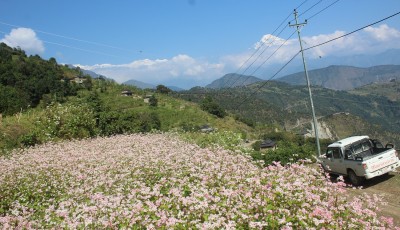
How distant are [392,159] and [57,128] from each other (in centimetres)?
2183

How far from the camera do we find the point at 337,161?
1680 centimetres

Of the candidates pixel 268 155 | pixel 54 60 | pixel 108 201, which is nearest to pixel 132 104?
pixel 54 60

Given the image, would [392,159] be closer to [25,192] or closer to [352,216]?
[352,216]

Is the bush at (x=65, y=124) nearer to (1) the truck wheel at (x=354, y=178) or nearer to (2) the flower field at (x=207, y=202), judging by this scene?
(2) the flower field at (x=207, y=202)

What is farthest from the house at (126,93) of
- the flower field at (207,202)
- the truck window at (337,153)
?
the flower field at (207,202)

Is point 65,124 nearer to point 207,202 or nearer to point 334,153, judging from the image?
point 334,153

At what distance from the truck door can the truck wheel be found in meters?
0.38

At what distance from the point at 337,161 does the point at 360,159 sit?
1.55 meters

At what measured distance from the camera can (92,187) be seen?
8.47 m

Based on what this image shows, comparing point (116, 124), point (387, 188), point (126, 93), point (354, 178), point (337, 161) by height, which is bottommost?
point (387, 188)

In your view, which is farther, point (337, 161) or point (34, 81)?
point (34, 81)

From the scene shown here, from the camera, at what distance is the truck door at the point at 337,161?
16516 mm

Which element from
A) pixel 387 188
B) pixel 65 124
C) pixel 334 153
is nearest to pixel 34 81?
pixel 65 124

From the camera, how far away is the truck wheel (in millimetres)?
15578
